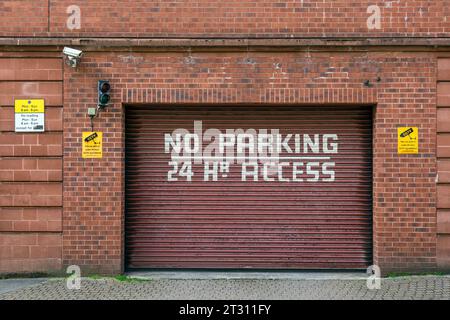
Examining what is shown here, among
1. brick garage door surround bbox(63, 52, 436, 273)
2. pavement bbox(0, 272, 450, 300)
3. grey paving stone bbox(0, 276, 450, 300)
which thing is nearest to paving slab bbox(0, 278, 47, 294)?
pavement bbox(0, 272, 450, 300)

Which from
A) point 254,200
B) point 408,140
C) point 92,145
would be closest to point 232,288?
point 254,200

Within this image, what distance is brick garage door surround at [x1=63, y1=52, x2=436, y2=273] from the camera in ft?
29.8

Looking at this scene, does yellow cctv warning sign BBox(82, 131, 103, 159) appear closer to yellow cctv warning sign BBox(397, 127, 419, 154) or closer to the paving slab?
the paving slab

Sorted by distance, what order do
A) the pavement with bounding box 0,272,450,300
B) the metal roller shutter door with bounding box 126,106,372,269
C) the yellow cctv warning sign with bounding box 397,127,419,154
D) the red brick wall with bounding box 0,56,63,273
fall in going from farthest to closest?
the metal roller shutter door with bounding box 126,106,372,269, the red brick wall with bounding box 0,56,63,273, the yellow cctv warning sign with bounding box 397,127,419,154, the pavement with bounding box 0,272,450,300

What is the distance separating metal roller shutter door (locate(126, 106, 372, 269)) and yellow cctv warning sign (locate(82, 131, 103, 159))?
505 mm

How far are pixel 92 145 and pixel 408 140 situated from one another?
523 cm

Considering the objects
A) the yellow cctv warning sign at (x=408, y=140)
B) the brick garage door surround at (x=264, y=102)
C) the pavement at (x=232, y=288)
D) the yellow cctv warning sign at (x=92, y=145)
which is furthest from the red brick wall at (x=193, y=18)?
the pavement at (x=232, y=288)

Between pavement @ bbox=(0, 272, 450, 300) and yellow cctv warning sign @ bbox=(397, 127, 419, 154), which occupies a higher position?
yellow cctv warning sign @ bbox=(397, 127, 419, 154)

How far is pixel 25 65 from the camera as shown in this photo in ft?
30.1

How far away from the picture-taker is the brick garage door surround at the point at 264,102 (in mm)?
9070

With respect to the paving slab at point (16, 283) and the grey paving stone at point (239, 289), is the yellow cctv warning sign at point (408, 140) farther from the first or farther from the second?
the paving slab at point (16, 283)

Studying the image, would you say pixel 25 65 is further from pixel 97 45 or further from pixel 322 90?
pixel 322 90

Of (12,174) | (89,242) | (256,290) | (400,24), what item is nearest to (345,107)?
(400,24)

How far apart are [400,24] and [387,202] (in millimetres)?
2954
